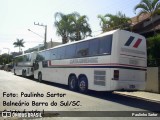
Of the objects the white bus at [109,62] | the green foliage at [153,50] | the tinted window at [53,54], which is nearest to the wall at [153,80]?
the white bus at [109,62]

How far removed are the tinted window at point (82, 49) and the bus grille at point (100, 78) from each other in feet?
6.13

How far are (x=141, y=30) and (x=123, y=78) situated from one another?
14914mm

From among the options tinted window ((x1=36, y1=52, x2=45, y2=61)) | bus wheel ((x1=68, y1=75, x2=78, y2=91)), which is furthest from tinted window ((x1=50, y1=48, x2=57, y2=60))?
bus wheel ((x1=68, y1=75, x2=78, y2=91))

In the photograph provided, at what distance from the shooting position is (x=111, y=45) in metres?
14.2

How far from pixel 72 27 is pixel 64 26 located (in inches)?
50.0

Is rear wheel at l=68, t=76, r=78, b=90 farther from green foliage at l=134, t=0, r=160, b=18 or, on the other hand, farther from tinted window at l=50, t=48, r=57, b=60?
→ green foliage at l=134, t=0, r=160, b=18

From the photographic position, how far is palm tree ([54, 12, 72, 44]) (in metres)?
42.3

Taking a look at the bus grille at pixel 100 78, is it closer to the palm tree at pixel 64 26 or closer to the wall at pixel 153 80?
the wall at pixel 153 80

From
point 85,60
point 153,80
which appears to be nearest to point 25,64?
point 85,60

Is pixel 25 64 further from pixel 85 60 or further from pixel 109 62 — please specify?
pixel 109 62

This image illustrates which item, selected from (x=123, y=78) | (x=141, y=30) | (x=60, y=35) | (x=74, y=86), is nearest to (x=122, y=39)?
(x=123, y=78)

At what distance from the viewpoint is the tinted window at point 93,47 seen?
→ 15518 millimetres

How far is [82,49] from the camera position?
17.3 meters

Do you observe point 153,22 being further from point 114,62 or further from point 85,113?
point 85,113
